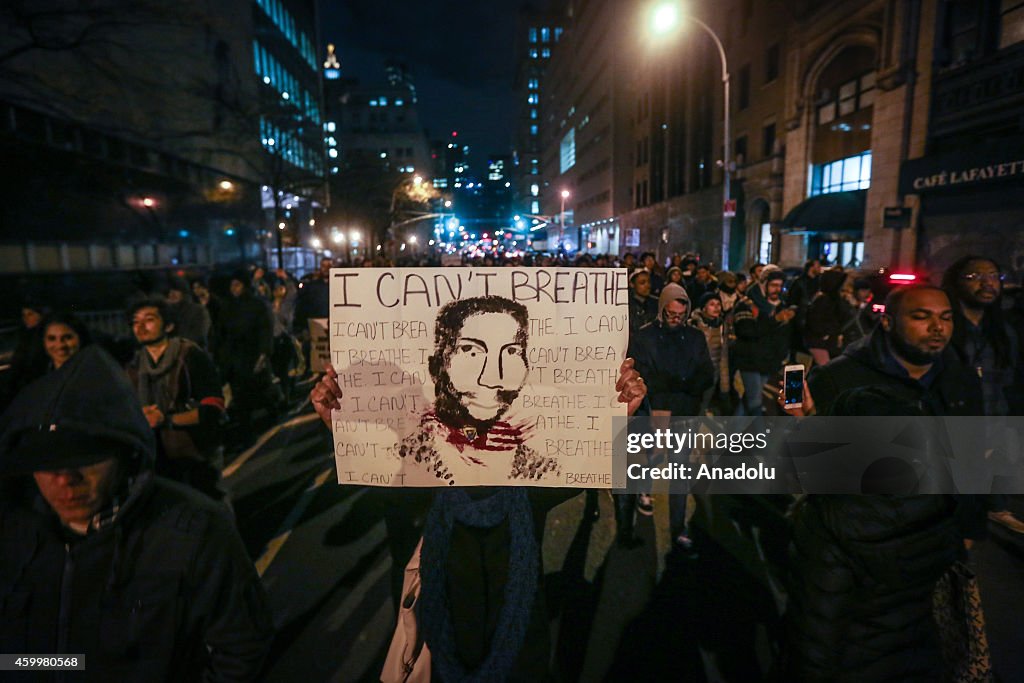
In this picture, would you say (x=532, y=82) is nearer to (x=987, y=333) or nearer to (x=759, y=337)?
(x=759, y=337)

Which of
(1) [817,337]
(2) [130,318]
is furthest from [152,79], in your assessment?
(1) [817,337]

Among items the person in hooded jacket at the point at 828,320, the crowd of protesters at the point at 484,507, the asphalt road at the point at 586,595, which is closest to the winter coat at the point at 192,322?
the crowd of protesters at the point at 484,507

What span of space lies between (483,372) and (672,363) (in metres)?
2.63

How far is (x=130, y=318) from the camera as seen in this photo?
3988 mm

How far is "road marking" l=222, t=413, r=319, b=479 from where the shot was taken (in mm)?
6387

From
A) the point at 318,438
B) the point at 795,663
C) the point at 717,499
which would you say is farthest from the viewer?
the point at 318,438

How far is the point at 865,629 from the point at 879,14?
2328 cm

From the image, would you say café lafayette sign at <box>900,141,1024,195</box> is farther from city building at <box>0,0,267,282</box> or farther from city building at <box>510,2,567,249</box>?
city building at <box>510,2,567,249</box>

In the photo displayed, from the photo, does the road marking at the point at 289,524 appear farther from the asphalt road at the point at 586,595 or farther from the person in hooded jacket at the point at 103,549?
the person in hooded jacket at the point at 103,549

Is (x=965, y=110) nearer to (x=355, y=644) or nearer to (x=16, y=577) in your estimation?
(x=355, y=644)

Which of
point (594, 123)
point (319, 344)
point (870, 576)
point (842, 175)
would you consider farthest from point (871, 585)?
point (594, 123)

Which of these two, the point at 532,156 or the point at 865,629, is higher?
the point at 532,156

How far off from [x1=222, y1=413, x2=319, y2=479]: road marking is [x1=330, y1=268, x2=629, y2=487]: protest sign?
4.56m

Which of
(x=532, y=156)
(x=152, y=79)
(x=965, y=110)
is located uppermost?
(x=532, y=156)
